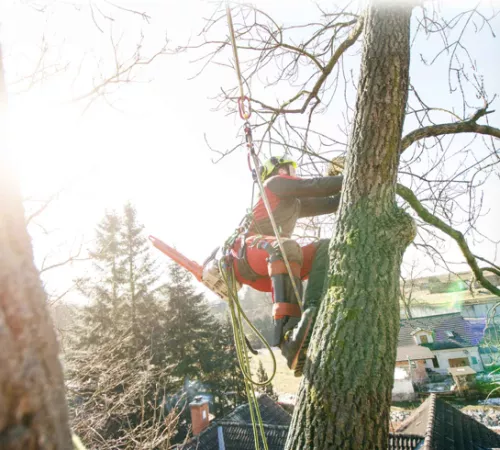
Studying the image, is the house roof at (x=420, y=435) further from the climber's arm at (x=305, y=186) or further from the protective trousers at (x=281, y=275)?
the climber's arm at (x=305, y=186)

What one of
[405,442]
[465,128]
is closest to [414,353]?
[405,442]

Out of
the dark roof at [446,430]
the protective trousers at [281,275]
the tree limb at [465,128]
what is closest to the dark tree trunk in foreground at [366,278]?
the protective trousers at [281,275]

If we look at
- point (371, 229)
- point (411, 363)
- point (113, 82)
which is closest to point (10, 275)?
point (371, 229)

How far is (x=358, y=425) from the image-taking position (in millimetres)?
1446

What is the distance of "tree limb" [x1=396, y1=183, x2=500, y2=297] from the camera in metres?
3.10

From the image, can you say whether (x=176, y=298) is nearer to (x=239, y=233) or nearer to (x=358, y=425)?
(x=239, y=233)

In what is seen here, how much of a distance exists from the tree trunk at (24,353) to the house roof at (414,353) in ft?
92.9

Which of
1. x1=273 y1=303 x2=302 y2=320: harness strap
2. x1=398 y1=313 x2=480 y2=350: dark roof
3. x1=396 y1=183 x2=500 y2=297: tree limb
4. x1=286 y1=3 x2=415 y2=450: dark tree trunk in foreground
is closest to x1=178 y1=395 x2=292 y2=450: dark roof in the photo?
x1=396 y1=183 x2=500 y2=297: tree limb

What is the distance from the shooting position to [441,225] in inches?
126

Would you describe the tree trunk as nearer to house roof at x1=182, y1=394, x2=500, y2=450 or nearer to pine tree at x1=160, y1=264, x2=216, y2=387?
house roof at x1=182, y1=394, x2=500, y2=450

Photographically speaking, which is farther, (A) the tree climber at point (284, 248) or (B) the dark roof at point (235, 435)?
(B) the dark roof at point (235, 435)

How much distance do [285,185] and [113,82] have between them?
12.2 ft

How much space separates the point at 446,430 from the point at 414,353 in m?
15.6

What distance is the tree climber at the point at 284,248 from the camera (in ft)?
7.92
